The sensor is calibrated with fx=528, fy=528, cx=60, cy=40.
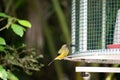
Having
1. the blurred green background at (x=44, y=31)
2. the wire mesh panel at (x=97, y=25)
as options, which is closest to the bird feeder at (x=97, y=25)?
the wire mesh panel at (x=97, y=25)

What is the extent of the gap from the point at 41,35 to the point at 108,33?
2.10m

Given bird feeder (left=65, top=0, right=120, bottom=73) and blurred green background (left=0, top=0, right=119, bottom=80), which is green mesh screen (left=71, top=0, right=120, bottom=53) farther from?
blurred green background (left=0, top=0, right=119, bottom=80)

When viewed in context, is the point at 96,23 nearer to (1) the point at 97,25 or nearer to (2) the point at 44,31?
(1) the point at 97,25

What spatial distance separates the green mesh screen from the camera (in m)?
4.28

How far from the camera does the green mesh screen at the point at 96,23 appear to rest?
428cm

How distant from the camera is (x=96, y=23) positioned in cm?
436

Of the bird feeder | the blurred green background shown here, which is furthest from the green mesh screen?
the blurred green background

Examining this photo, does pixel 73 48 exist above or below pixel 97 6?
below

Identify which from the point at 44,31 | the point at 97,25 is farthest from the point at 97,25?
the point at 44,31

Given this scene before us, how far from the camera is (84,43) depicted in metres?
4.29

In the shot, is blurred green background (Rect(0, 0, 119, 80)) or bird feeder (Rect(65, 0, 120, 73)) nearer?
bird feeder (Rect(65, 0, 120, 73))

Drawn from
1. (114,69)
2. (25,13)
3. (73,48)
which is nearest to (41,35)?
(25,13)

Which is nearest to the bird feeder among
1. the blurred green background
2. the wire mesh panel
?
the wire mesh panel

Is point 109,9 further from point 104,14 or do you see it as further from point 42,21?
point 42,21
